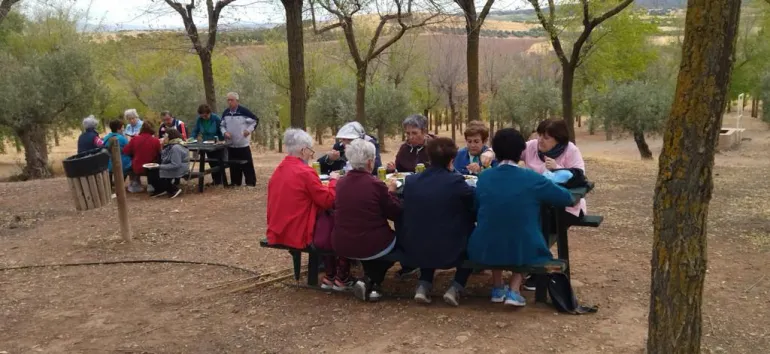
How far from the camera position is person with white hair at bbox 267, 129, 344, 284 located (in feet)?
15.7

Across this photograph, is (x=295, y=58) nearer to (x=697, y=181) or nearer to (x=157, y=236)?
(x=157, y=236)

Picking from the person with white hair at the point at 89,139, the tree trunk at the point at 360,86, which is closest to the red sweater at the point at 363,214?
the person with white hair at the point at 89,139

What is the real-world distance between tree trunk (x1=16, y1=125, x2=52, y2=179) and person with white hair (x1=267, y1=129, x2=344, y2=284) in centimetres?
1756

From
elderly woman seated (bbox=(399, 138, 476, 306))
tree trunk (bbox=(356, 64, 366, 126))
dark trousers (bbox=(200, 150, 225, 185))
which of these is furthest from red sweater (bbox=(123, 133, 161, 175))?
tree trunk (bbox=(356, 64, 366, 126))

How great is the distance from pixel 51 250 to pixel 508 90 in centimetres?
3048

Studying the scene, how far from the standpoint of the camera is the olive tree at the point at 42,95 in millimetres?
19359

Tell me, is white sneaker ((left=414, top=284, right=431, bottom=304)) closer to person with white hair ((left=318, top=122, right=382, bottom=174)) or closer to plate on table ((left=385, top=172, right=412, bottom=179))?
plate on table ((left=385, top=172, right=412, bottom=179))

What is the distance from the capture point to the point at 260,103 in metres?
32.2

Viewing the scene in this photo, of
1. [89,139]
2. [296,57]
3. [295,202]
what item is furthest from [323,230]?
[89,139]

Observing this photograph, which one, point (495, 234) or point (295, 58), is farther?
point (295, 58)

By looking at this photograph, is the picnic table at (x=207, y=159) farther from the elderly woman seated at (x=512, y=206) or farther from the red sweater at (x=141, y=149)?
the elderly woman seated at (x=512, y=206)

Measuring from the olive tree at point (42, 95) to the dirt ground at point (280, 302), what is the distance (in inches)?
524

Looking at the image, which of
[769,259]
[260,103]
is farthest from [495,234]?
[260,103]

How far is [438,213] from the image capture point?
171 inches
